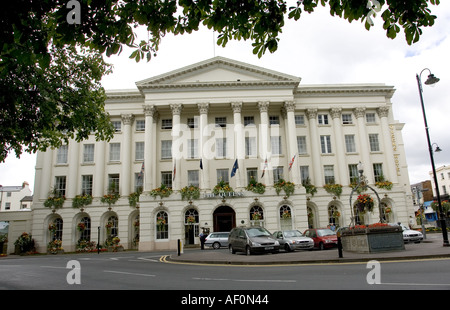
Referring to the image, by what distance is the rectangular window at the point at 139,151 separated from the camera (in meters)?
38.9

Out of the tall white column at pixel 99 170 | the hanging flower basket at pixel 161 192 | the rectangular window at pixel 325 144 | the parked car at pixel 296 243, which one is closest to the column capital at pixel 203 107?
the hanging flower basket at pixel 161 192

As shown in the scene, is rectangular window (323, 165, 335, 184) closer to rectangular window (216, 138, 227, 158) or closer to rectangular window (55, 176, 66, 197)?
rectangular window (216, 138, 227, 158)

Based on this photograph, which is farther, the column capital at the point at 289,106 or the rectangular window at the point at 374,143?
the rectangular window at the point at 374,143

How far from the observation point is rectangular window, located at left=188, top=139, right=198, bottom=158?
1496 inches

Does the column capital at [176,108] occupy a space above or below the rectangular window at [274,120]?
above

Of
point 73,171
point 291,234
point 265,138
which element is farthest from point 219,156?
point 73,171

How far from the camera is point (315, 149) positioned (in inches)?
1535

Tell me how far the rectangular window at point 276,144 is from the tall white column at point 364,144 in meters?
9.91

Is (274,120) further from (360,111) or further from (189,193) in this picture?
(189,193)

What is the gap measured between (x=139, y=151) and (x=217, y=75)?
1273 cm

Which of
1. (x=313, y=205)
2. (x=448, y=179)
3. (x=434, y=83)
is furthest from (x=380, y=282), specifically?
(x=448, y=179)

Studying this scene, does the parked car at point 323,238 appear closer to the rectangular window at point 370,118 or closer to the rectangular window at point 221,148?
the rectangular window at point 221,148
